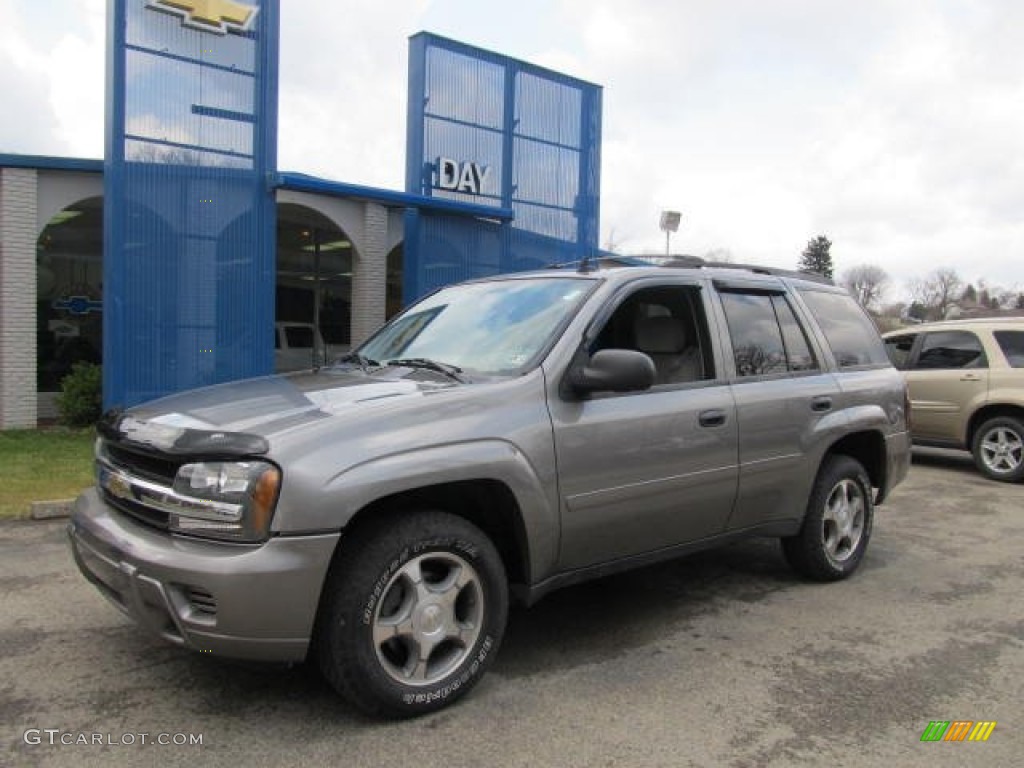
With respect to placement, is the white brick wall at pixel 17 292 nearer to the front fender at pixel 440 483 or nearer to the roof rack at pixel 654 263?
the roof rack at pixel 654 263

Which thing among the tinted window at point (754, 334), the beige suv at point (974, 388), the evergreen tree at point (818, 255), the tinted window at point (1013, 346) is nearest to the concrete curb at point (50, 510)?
the tinted window at point (754, 334)

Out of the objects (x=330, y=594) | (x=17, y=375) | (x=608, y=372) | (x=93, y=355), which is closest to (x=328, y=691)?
(x=330, y=594)

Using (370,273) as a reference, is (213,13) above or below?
above

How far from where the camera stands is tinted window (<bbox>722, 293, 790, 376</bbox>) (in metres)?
4.59

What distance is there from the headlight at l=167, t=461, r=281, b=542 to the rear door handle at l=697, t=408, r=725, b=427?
2.15 meters

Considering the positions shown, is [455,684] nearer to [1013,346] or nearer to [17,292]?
[1013,346]

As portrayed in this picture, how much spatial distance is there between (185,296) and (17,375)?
2853 mm

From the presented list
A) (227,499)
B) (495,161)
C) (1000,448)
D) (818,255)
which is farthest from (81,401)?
(818,255)

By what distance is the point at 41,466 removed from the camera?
27.5ft

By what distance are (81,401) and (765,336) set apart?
9680 millimetres

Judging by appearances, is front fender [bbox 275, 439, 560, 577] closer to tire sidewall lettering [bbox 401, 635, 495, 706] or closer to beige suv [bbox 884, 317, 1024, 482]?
tire sidewall lettering [bbox 401, 635, 495, 706]

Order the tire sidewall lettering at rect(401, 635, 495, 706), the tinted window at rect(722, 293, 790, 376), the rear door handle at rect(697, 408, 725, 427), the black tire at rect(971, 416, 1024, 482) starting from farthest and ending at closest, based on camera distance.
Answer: the black tire at rect(971, 416, 1024, 482) → the tinted window at rect(722, 293, 790, 376) → the rear door handle at rect(697, 408, 725, 427) → the tire sidewall lettering at rect(401, 635, 495, 706)

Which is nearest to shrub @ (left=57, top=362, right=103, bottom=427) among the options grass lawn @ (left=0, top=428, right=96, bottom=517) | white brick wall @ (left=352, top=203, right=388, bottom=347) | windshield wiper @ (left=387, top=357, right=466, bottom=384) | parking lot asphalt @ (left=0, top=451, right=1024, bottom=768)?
grass lawn @ (left=0, top=428, right=96, bottom=517)

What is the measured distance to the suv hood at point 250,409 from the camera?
301 centimetres
